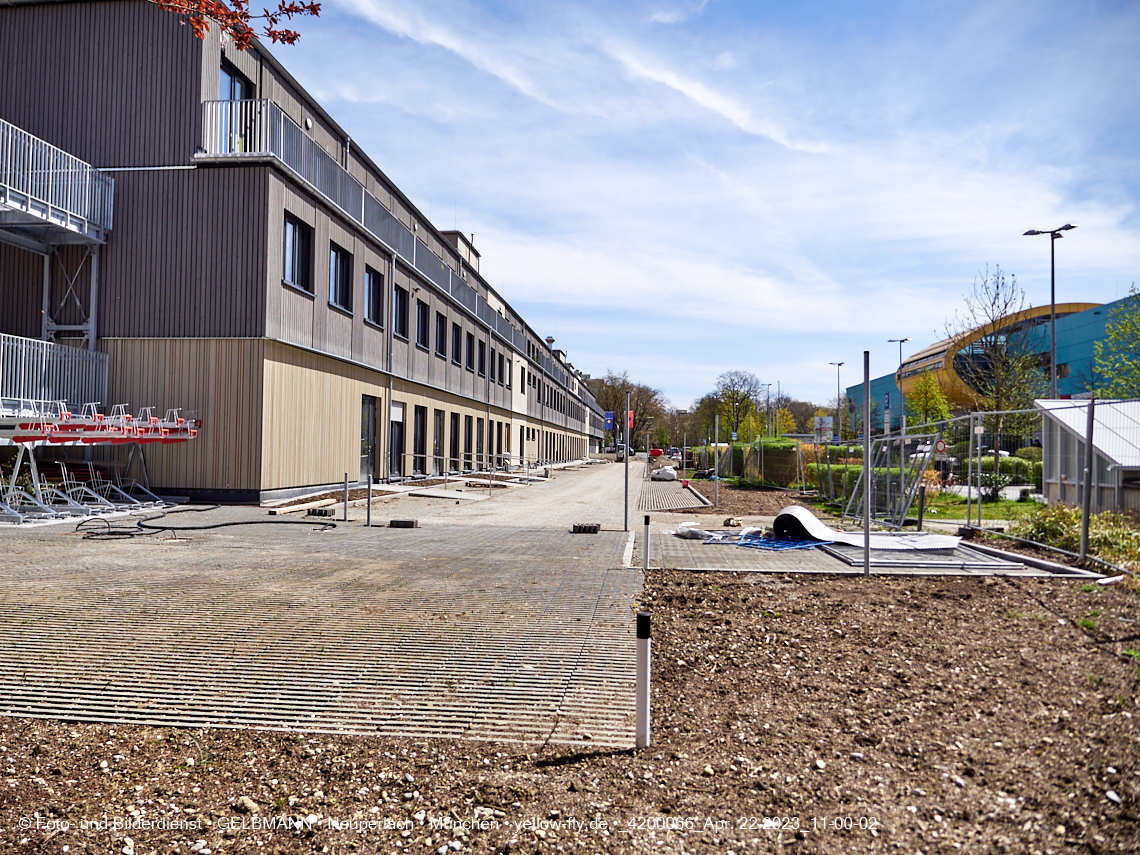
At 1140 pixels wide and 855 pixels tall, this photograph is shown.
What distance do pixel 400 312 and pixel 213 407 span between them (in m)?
10.7

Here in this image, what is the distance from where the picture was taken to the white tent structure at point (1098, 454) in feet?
43.3

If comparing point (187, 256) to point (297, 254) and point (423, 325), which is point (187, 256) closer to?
point (297, 254)

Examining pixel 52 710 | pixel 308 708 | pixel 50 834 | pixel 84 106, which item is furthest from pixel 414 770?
pixel 84 106

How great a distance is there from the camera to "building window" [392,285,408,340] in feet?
88.4

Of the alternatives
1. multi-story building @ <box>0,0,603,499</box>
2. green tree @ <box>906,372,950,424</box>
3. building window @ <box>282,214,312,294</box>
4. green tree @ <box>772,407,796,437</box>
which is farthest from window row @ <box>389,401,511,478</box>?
green tree @ <box>772,407,796,437</box>

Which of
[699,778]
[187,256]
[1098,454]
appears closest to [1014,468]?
[1098,454]

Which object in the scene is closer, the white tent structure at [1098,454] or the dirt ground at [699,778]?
the dirt ground at [699,778]

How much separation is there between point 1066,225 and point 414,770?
115 ft

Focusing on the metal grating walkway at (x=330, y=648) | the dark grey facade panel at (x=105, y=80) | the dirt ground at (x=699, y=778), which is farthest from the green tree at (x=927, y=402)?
the dirt ground at (x=699, y=778)

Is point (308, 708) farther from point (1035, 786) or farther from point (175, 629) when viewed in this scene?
point (1035, 786)

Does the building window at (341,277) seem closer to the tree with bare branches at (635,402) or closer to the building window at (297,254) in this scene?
the building window at (297,254)

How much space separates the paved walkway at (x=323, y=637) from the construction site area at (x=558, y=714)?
4cm

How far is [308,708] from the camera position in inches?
182

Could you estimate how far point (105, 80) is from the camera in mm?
18562
